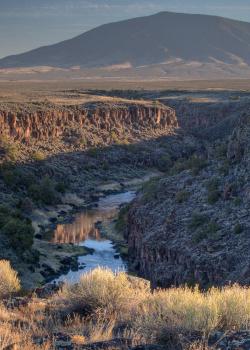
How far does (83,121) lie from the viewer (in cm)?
7869

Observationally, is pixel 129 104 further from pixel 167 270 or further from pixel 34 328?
pixel 34 328

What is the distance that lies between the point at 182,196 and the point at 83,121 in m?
44.6

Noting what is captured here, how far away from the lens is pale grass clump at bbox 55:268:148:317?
13.0m

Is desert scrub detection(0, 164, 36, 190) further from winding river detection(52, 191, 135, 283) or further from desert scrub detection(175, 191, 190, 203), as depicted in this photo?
desert scrub detection(175, 191, 190, 203)

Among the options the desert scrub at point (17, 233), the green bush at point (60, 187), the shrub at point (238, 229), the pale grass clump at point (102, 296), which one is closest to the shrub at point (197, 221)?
the shrub at point (238, 229)

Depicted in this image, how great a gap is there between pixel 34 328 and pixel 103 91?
116 metres

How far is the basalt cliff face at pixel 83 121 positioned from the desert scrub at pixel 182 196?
30.7 m

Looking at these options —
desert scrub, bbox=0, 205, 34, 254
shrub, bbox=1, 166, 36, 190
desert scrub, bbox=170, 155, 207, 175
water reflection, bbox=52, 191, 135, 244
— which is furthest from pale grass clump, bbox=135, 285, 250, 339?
shrub, bbox=1, 166, 36, 190

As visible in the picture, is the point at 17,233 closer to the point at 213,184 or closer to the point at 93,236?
the point at 93,236

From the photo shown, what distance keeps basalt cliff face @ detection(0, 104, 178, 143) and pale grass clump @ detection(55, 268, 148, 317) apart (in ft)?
166

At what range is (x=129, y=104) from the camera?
91125 mm

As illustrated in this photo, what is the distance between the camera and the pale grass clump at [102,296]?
13.0 m

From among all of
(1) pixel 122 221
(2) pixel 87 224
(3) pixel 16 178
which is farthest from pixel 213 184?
(3) pixel 16 178

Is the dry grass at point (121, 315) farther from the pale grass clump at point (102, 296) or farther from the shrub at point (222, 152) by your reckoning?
the shrub at point (222, 152)
